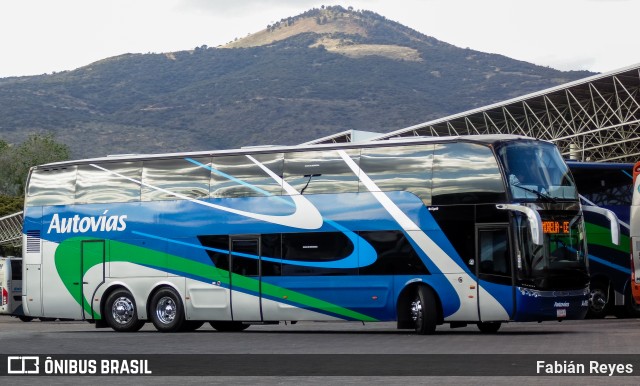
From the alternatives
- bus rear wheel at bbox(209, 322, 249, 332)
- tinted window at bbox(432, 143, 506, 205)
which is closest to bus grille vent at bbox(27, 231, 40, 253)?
bus rear wheel at bbox(209, 322, 249, 332)

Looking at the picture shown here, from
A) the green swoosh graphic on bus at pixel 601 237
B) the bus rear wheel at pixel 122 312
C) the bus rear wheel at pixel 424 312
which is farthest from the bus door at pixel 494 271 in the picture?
the green swoosh graphic on bus at pixel 601 237

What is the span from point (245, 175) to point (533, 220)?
620 centimetres

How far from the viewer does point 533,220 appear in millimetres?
22172

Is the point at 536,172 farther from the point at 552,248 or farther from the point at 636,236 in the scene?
the point at 636,236

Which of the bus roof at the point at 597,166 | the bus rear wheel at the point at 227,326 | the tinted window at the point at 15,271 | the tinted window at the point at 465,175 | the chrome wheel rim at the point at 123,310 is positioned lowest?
the bus rear wheel at the point at 227,326

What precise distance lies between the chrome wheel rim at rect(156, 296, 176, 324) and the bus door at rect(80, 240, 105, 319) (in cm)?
151

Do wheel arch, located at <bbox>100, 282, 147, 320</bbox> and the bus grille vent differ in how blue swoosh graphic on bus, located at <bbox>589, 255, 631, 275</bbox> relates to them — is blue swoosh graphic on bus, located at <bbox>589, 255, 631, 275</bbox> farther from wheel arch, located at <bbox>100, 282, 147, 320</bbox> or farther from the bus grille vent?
the bus grille vent

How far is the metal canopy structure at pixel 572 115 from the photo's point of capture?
50.8 meters

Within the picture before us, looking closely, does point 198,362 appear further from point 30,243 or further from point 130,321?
point 30,243

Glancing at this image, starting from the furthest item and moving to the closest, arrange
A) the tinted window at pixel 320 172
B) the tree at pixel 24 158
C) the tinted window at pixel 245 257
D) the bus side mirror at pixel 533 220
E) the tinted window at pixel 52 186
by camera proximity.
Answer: the tree at pixel 24 158, the tinted window at pixel 52 186, the tinted window at pixel 245 257, the tinted window at pixel 320 172, the bus side mirror at pixel 533 220

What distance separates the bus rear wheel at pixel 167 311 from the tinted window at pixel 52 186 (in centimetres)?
299

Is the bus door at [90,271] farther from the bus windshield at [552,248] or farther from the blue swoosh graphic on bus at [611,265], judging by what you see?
the blue swoosh graphic on bus at [611,265]

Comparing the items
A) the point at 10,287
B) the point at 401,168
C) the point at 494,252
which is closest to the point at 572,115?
the point at 10,287

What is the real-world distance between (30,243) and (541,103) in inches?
1310
